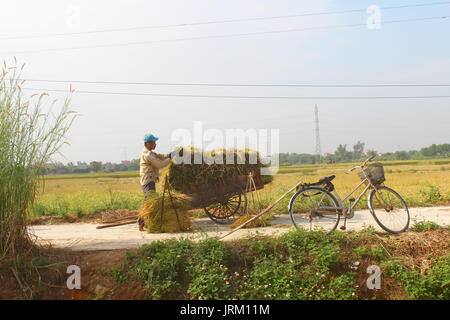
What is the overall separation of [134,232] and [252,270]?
321cm

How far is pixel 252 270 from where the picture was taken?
17.5 ft

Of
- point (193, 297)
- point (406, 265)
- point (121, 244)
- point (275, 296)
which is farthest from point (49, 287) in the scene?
point (406, 265)

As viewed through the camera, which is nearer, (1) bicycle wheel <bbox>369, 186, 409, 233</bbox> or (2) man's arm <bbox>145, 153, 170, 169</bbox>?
(1) bicycle wheel <bbox>369, 186, 409, 233</bbox>

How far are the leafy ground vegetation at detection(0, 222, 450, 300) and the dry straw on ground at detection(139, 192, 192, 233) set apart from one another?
5.44ft

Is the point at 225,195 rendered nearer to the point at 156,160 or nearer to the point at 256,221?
the point at 256,221

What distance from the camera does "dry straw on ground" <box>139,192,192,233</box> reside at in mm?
7312

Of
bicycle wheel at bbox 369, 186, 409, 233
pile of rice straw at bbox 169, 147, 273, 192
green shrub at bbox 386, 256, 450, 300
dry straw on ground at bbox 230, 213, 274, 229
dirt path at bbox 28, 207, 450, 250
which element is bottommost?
green shrub at bbox 386, 256, 450, 300

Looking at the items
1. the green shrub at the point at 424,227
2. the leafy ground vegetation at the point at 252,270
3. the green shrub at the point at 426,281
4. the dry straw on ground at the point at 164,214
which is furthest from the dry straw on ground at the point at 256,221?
the green shrub at the point at 426,281

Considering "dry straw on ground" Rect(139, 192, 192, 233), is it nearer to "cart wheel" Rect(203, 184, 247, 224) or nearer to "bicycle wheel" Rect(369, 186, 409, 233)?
"cart wheel" Rect(203, 184, 247, 224)

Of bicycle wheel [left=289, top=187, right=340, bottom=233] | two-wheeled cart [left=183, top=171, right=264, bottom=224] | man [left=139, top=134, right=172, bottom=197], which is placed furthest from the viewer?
two-wheeled cart [left=183, top=171, right=264, bottom=224]

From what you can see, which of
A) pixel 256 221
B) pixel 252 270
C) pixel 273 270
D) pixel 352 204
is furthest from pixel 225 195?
pixel 273 270

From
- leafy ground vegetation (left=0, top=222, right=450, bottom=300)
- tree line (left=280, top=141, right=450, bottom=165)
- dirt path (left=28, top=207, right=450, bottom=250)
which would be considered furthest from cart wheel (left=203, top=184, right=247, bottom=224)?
tree line (left=280, top=141, right=450, bottom=165)

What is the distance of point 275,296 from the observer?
491 centimetres
